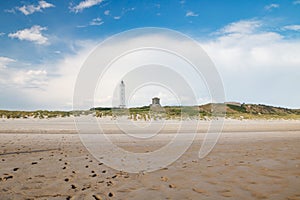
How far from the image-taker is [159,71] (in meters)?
17.4

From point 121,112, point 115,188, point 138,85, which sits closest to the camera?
point 115,188

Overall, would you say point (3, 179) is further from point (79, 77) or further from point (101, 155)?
point (79, 77)

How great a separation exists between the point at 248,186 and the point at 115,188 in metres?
2.96

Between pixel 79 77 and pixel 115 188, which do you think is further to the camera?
pixel 79 77

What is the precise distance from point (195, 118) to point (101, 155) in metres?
29.9

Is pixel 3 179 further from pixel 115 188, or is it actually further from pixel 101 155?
pixel 101 155

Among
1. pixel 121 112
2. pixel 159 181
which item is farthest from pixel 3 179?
pixel 121 112

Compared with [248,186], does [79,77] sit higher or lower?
higher

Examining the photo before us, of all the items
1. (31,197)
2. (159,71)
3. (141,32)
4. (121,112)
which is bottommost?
(31,197)

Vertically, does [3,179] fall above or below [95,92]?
below

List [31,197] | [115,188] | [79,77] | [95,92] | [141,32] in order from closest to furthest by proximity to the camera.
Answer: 1. [31,197]
2. [115,188]
3. [79,77]
4. [95,92]
5. [141,32]

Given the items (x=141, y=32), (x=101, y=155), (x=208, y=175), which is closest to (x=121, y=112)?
(x=141, y=32)

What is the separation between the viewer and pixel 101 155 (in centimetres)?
1077

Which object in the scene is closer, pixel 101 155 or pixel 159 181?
pixel 159 181
